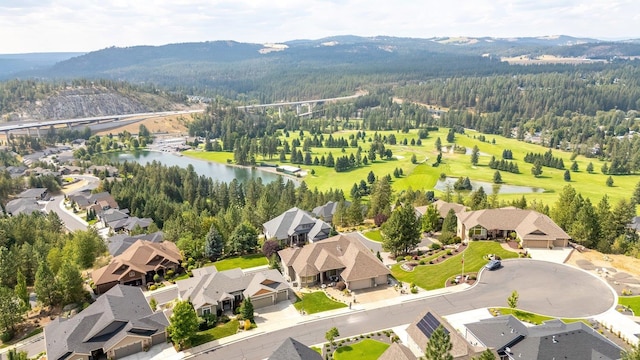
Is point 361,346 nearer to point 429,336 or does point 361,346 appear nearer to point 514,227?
point 429,336

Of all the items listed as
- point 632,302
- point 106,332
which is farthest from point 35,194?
point 632,302

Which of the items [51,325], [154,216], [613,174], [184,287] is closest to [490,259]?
[184,287]

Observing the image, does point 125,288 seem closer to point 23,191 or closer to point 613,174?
point 23,191

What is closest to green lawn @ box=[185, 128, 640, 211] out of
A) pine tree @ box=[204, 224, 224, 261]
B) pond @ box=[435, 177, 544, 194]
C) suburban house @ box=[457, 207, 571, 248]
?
pond @ box=[435, 177, 544, 194]

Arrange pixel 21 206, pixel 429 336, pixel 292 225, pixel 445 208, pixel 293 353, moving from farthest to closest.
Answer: pixel 21 206, pixel 445 208, pixel 292 225, pixel 429 336, pixel 293 353

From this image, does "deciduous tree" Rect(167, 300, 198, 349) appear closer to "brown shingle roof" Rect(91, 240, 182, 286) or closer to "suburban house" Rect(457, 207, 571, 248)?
"brown shingle roof" Rect(91, 240, 182, 286)

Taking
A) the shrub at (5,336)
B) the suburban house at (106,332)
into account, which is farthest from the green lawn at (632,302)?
the shrub at (5,336)
